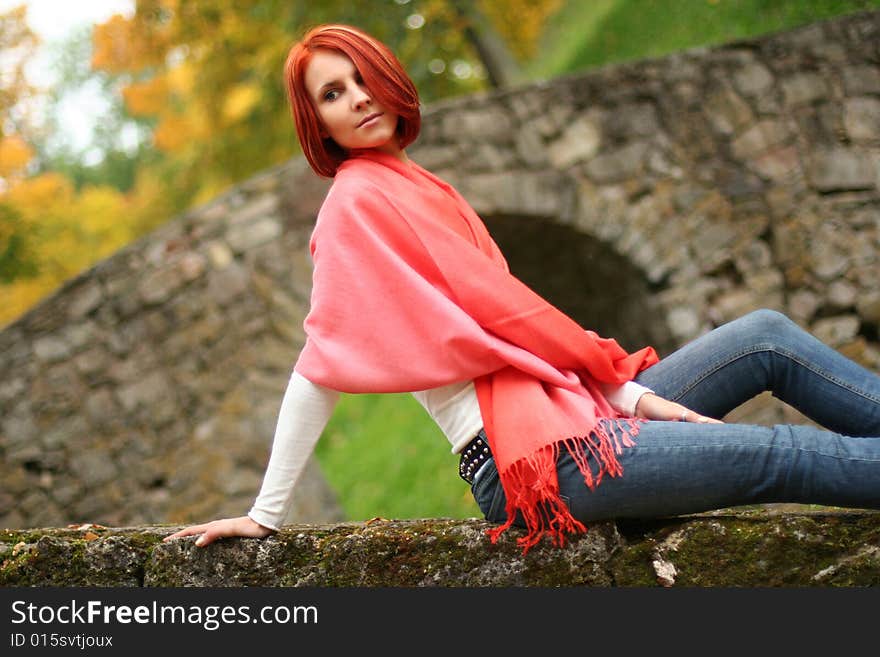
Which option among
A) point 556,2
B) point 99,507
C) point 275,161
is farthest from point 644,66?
point 556,2

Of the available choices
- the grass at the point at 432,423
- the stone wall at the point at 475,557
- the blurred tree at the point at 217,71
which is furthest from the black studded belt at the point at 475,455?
the blurred tree at the point at 217,71

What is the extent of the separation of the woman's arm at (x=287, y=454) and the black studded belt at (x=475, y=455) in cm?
30

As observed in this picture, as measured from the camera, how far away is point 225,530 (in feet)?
6.60

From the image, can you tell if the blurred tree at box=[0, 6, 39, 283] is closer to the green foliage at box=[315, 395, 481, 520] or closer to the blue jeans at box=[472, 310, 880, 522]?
the green foliage at box=[315, 395, 481, 520]

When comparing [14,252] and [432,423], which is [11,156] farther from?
[432,423]

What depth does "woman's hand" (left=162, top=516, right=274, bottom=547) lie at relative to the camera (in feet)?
6.58

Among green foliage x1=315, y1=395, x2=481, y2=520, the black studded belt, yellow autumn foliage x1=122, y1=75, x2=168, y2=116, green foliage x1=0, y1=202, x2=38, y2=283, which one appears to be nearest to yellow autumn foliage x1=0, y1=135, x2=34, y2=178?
green foliage x1=0, y1=202, x2=38, y2=283

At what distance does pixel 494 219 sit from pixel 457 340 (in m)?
3.99

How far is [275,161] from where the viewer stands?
1142cm

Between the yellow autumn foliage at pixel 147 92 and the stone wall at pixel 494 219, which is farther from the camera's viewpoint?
the yellow autumn foliage at pixel 147 92

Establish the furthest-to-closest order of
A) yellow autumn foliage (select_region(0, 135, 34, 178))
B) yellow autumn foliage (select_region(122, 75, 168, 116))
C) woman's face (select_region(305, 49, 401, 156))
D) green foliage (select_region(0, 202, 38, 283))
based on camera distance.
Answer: yellow autumn foliage (select_region(122, 75, 168, 116)) < yellow autumn foliage (select_region(0, 135, 34, 178)) < green foliage (select_region(0, 202, 38, 283)) < woman's face (select_region(305, 49, 401, 156))

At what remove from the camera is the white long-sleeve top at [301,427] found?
201cm

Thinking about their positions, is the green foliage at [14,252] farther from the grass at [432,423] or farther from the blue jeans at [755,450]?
the blue jeans at [755,450]

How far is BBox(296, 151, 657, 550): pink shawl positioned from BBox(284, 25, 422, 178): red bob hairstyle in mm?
156
